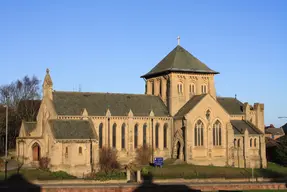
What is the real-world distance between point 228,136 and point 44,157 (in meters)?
29.0

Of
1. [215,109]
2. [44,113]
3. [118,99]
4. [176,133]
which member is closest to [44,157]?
[44,113]

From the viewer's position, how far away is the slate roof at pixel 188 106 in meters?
74.6

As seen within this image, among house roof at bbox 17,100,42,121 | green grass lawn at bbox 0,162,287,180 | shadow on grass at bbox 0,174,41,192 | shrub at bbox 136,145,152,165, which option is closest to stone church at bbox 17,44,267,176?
shrub at bbox 136,145,152,165

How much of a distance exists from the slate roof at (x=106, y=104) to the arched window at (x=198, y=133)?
5.47 meters

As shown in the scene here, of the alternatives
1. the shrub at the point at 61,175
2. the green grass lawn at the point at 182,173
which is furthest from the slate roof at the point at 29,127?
the shrub at the point at 61,175

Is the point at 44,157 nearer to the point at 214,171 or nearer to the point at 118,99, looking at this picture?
the point at 118,99

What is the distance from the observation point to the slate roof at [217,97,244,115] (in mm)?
86938

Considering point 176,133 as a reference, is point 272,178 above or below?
below

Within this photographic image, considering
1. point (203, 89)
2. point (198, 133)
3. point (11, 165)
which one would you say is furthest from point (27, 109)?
point (198, 133)

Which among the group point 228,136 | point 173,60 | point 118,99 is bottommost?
point 228,136

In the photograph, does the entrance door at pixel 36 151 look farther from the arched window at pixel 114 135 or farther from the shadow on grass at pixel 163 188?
the shadow on grass at pixel 163 188

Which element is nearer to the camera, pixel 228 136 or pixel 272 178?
pixel 272 178

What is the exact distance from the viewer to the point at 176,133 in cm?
7519

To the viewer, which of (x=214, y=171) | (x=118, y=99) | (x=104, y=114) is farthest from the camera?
(x=118, y=99)
